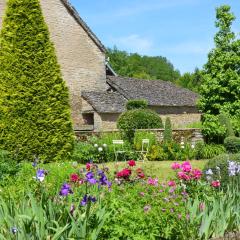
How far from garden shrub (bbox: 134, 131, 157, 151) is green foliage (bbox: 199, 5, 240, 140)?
570cm

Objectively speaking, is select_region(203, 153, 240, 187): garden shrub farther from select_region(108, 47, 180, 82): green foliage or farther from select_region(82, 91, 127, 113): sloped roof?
select_region(108, 47, 180, 82): green foliage

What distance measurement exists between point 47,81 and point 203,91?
13.7 m

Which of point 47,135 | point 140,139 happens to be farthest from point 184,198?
point 140,139

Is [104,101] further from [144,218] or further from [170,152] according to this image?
[144,218]

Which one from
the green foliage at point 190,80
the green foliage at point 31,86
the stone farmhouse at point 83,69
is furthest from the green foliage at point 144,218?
the green foliage at point 190,80

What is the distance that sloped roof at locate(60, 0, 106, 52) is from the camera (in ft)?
94.5

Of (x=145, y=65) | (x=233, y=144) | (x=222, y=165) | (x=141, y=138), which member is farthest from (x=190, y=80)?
(x=222, y=165)

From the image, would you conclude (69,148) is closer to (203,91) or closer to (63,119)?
(63,119)

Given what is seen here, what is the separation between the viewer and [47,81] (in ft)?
52.0

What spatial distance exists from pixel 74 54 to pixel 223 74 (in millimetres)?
9222

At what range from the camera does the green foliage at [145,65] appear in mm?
91125

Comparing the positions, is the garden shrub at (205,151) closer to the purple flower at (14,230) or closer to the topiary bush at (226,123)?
the topiary bush at (226,123)

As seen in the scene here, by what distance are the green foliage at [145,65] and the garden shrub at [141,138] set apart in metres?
66.8

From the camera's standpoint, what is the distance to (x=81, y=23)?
1177 inches
